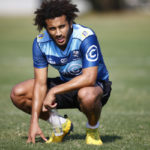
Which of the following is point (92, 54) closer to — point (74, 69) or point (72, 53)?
point (72, 53)

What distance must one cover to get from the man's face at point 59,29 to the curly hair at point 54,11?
0.07 m

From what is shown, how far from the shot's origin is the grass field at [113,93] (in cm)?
Answer: 565

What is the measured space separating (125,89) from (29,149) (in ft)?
23.8

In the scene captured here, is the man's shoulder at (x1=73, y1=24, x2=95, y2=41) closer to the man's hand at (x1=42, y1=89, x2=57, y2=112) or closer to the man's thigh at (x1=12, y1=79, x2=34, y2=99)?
the man's hand at (x1=42, y1=89, x2=57, y2=112)

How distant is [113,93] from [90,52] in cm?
606

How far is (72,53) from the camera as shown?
216 inches

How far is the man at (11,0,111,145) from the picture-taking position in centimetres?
528

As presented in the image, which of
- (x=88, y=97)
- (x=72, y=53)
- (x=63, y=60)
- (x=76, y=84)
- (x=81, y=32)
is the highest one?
(x=81, y=32)

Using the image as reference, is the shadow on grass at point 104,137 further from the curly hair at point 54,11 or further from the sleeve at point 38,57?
the curly hair at point 54,11

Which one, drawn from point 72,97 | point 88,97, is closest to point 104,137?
point 72,97

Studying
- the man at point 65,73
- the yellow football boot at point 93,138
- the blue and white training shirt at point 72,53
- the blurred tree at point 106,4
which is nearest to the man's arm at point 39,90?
the man at point 65,73

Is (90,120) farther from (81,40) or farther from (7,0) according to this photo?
(7,0)

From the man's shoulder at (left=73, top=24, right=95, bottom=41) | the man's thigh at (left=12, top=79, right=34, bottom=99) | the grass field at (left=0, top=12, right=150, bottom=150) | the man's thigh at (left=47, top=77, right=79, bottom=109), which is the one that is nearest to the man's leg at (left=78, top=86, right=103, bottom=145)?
the grass field at (left=0, top=12, right=150, bottom=150)

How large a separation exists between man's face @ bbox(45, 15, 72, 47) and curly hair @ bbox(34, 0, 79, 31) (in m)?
0.07
